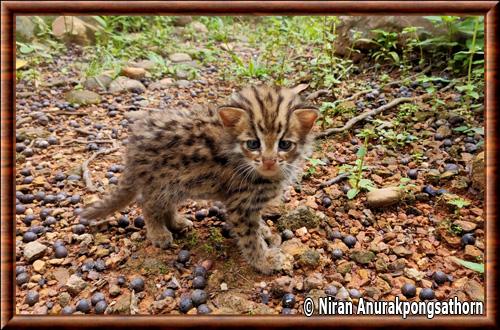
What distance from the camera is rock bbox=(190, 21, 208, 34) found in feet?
30.5

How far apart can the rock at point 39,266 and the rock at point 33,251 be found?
0.17 feet

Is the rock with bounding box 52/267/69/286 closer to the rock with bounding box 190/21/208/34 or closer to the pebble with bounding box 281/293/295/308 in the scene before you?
the pebble with bounding box 281/293/295/308

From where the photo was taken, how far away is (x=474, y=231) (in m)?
3.44

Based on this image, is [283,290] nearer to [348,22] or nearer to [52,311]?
[52,311]

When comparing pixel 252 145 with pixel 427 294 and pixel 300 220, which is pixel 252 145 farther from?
pixel 427 294

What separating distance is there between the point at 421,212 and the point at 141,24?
24.5 ft

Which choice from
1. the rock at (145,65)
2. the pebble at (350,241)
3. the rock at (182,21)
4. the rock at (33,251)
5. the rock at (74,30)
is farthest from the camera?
the rock at (182,21)

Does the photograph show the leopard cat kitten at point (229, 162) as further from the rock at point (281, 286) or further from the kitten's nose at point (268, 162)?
the rock at point (281, 286)

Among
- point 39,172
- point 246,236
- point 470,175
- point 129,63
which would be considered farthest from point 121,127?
point 470,175

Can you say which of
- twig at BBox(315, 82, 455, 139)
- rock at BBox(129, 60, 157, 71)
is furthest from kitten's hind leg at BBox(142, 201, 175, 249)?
rock at BBox(129, 60, 157, 71)

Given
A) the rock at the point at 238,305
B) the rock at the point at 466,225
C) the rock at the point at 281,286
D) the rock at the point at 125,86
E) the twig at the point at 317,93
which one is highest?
the rock at the point at 125,86

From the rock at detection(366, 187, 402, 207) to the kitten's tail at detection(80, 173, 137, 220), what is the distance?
7.51 feet

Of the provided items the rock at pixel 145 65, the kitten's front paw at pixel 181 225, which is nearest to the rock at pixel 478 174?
the kitten's front paw at pixel 181 225

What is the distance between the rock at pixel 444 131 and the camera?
4.67 meters
